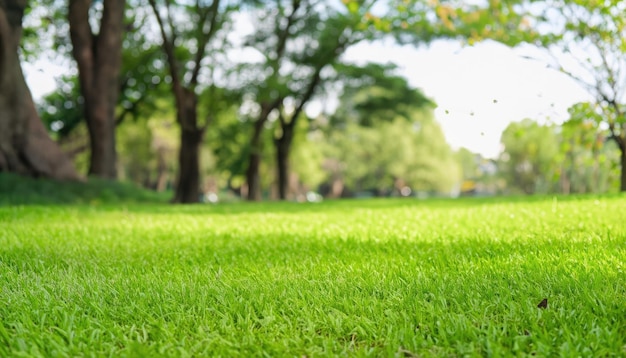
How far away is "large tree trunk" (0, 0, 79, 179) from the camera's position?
13250 millimetres

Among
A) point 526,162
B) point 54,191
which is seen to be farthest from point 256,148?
point 526,162

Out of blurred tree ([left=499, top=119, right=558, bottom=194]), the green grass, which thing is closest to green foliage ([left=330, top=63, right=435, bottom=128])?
the green grass

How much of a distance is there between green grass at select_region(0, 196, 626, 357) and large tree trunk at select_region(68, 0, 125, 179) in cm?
1347

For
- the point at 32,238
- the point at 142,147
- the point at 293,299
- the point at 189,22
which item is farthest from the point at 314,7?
the point at 142,147

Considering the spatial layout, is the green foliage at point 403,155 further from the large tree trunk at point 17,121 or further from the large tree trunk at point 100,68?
the large tree trunk at point 17,121

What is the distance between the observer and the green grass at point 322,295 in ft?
9.45

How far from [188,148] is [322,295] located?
15742 millimetres

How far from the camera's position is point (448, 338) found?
2.91m

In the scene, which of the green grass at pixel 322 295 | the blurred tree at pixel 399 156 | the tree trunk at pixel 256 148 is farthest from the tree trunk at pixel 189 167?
the blurred tree at pixel 399 156

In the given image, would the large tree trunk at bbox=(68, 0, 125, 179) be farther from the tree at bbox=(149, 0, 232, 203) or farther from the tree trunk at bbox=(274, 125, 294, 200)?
the tree trunk at bbox=(274, 125, 294, 200)

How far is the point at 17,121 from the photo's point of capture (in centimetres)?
1380

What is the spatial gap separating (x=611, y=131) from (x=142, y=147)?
35.4m

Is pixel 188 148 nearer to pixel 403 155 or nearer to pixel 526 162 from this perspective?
pixel 403 155

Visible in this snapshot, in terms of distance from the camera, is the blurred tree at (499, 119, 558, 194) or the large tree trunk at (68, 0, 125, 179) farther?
the blurred tree at (499, 119, 558, 194)
